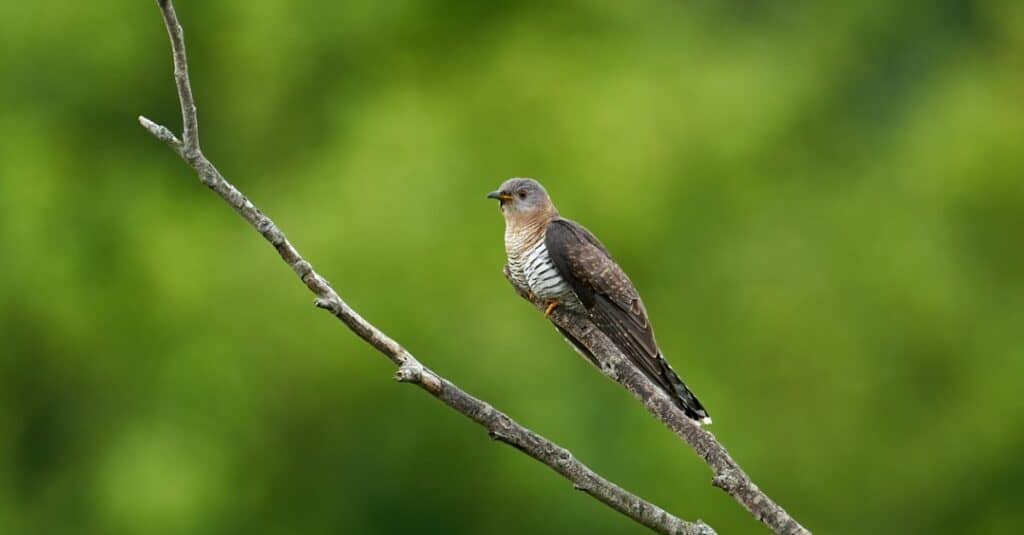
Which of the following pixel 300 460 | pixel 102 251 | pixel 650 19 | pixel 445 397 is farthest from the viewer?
pixel 650 19

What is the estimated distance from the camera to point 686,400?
3.92m

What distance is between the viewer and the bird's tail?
3775mm

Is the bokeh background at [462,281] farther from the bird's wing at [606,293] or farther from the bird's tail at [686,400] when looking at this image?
the bird's tail at [686,400]

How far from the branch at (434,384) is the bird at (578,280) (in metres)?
1.39

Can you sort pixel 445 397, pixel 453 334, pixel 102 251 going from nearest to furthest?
1. pixel 445 397
2. pixel 453 334
3. pixel 102 251

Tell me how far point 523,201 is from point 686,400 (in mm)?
1368

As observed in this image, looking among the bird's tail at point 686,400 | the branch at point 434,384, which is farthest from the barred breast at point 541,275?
the branch at point 434,384

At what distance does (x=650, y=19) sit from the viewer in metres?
12.2

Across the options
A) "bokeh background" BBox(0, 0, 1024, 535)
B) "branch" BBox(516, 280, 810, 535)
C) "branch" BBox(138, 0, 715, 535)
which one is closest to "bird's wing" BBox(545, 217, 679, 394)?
"branch" BBox(516, 280, 810, 535)

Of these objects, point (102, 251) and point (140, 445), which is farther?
point (102, 251)

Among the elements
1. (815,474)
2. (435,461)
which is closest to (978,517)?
(815,474)

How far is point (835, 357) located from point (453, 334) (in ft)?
8.73

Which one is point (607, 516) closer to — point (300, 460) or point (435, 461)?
point (435, 461)

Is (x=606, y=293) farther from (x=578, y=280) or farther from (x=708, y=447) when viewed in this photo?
(x=708, y=447)
